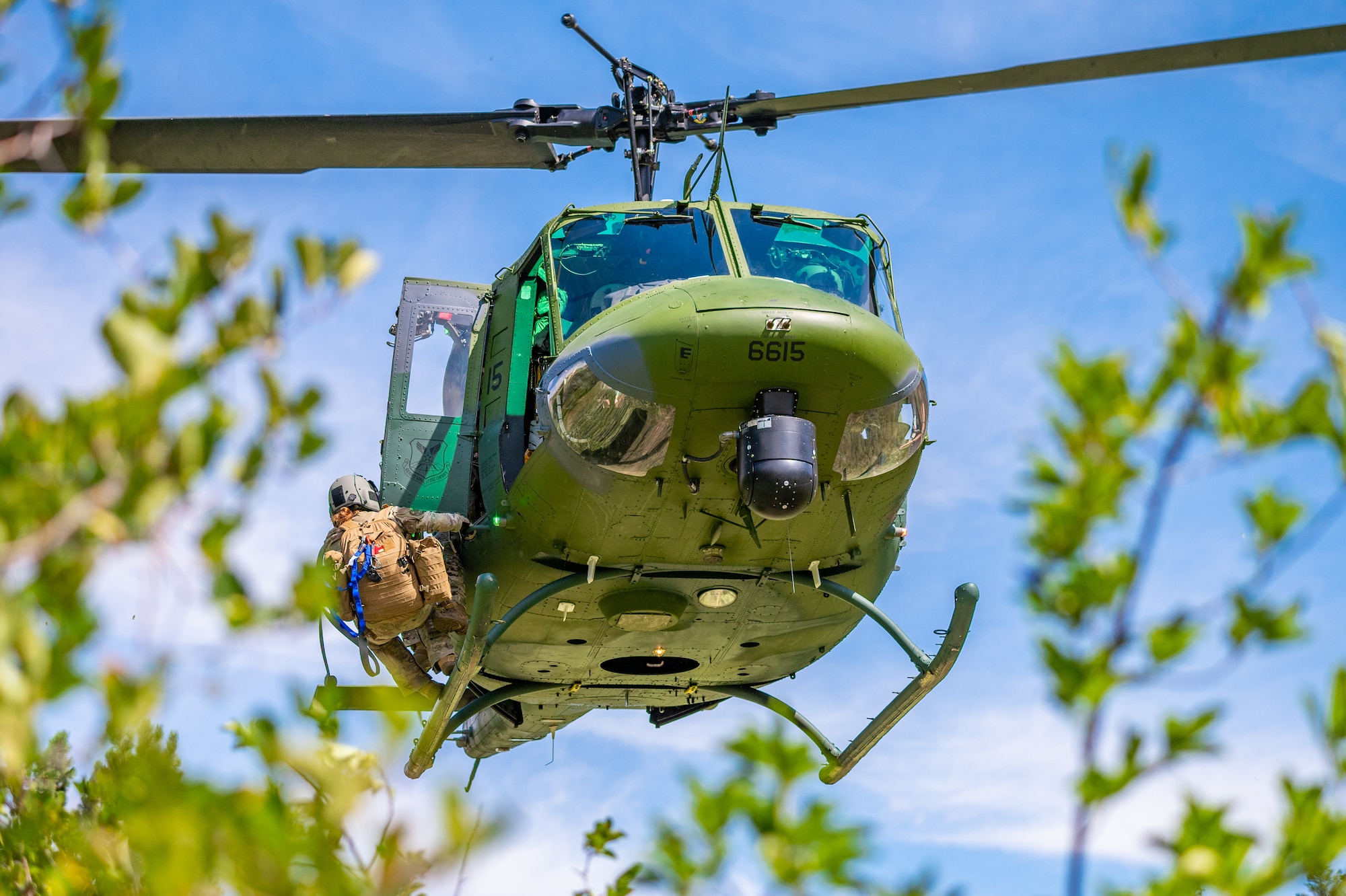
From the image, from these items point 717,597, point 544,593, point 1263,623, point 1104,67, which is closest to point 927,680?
point 717,597

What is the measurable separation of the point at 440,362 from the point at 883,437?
3.59 m

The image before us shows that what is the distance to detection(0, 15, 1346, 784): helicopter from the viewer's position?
5.84 metres

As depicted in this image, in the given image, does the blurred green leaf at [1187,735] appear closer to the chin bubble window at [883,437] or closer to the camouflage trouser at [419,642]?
the chin bubble window at [883,437]

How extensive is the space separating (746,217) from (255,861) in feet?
20.0

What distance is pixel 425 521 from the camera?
764 cm

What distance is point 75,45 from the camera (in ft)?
6.99

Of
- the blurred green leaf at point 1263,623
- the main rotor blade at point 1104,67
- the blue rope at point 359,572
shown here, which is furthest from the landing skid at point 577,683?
the blurred green leaf at point 1263,623

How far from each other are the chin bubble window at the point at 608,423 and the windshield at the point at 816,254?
1.43 meters

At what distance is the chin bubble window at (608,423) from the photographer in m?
5.98

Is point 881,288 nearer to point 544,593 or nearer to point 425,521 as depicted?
point 544,593

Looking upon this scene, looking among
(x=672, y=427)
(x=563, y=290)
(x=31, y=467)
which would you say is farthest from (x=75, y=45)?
(x=563, y=290)

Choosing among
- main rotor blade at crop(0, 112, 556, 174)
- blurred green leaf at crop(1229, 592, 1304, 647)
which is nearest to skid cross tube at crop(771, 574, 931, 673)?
main rotor blade at crop(0, 112, 556, 174)

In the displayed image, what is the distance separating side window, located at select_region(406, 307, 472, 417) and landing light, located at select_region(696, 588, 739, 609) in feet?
7.64

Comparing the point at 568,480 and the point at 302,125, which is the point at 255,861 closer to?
the point at 568,480
